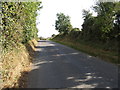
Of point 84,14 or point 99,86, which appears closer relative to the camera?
point 99,86

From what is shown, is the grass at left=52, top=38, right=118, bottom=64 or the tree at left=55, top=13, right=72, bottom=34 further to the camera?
the tree at left=55, top=13, right=72, bottom=34

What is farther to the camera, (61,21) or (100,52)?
(61,21)

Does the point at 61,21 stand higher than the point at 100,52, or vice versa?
the point at 61,21

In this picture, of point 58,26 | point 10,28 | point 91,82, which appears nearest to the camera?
point 91,82

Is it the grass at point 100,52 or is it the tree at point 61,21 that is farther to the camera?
the tree at point 61,21

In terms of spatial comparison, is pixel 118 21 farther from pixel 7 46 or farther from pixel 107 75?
pixel 7 46

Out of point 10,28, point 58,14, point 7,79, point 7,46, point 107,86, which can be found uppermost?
point 58,14

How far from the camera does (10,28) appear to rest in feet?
26.3

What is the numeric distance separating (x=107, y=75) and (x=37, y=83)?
151 inches

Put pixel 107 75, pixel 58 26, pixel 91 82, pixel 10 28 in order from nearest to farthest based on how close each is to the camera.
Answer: pixel 91 82 → pixel 107 75 → pixel 10 28 → pixel 58 26

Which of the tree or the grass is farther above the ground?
the tree

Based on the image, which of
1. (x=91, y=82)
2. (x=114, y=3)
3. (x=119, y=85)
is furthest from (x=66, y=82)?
(x=114, y=3)

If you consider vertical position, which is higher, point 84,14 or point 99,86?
point 84,14

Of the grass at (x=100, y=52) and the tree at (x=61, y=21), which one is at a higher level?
the tree at (x=61, y=21)
